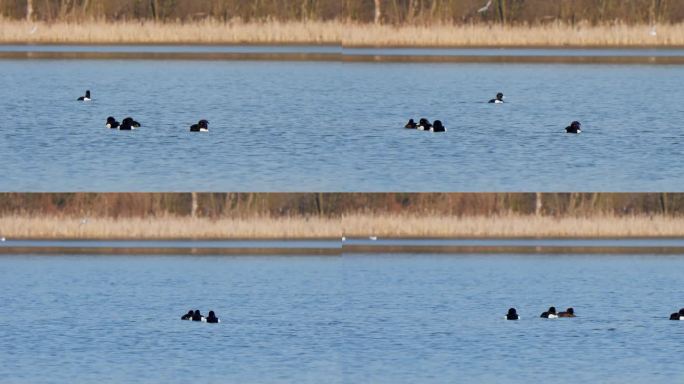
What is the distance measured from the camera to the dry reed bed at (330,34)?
29625mm

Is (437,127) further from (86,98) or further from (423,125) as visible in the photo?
(86,98)

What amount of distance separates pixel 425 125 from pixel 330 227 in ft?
22.7

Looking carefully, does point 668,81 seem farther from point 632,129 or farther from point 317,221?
point 317,221

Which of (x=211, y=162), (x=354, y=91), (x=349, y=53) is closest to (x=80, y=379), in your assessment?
(x=211, y=162)

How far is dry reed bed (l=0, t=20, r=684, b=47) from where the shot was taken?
1166 inches

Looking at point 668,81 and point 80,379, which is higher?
point 668,81

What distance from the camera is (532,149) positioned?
25719mm

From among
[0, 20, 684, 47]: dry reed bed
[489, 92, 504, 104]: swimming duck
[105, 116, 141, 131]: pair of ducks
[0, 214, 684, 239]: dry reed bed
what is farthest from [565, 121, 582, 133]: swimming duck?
[0, 214, 684, 239]: dry reed bed

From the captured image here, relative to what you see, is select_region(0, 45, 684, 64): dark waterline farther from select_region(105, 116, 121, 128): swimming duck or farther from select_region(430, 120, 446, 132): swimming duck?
select_region(105, 116, 121, 128): swimming duck

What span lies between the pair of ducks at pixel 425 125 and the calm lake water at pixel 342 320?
257 centimetres

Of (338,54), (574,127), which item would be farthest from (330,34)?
(574,127)

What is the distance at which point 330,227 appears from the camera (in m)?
33.1

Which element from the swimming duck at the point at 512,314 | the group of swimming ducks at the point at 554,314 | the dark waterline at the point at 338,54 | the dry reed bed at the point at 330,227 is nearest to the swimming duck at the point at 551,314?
the group of swimming ducks at the point at 554,314

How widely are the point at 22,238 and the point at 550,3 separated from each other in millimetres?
10357
